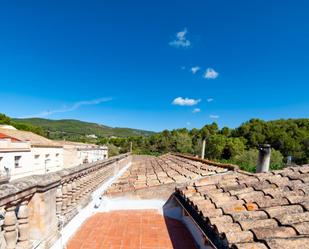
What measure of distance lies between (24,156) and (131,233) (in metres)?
23.1

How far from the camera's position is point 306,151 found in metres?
43.3

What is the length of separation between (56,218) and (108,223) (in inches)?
59.2

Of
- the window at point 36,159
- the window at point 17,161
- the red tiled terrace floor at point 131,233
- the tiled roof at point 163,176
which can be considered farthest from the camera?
the window at point 36,159

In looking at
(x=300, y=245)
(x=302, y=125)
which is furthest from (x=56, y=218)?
(x=302, y=125)

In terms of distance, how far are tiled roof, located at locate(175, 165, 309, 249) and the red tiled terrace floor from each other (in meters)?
0.56

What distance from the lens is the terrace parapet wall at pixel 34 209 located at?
2.06m

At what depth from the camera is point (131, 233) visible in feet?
13.0

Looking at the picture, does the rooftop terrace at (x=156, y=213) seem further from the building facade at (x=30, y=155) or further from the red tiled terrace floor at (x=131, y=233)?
the building facade at (x=30, y=155)

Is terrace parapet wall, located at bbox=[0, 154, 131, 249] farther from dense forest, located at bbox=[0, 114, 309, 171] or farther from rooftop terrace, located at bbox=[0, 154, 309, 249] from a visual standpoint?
dense forest, located at bbox=[0, 114, 309, 171]

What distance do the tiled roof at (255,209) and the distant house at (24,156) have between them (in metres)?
18.9

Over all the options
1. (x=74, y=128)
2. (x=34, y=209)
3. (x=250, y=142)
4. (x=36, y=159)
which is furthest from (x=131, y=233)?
(x=74, y=128)

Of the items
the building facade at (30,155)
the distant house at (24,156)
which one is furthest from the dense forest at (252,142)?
the distant house at (24,156)

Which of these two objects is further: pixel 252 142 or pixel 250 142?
pixel 250 142

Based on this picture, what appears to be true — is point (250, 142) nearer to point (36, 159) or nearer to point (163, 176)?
point (36, 159)
